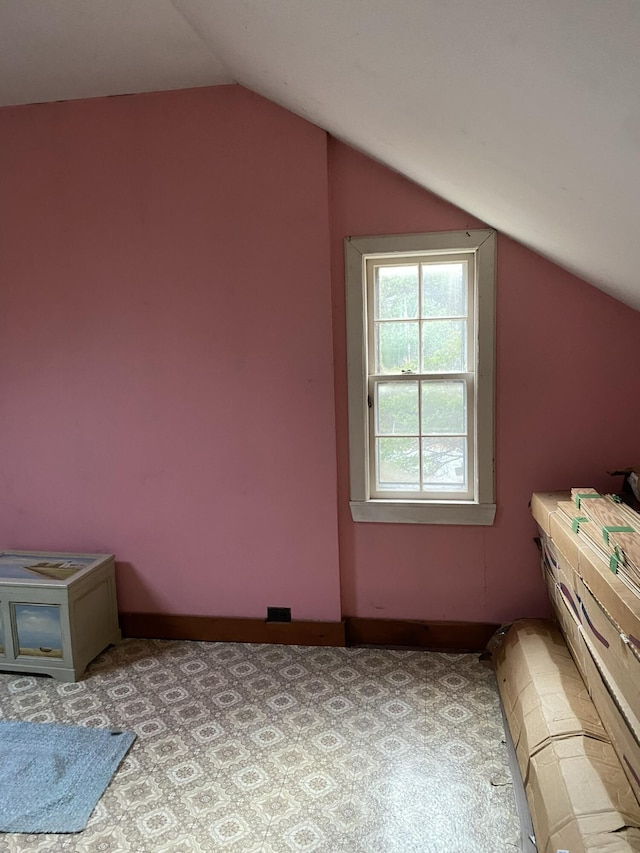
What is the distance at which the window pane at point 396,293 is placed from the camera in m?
2.80

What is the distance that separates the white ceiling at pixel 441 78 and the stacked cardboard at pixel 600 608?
86 centimetres

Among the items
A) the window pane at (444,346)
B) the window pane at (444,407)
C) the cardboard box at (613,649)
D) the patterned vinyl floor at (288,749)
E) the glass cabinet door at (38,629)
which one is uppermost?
the window pane at (444,346)

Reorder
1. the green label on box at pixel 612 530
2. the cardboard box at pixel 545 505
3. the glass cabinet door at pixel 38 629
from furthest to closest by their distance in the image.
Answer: the glass cabinet door at pixel 38 629, the cardboard box at pixel 545 505, the green label on box at pixel 612 530

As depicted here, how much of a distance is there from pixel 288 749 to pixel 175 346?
193 cm

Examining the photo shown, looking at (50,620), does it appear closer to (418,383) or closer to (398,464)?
(398,464)

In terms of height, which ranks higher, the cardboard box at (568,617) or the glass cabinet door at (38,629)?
the cardboard box at (568,617)

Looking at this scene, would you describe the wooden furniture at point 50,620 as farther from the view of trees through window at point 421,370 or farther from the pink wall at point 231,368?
the view of trees through window at point 421,370

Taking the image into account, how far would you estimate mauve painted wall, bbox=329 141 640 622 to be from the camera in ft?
8.50

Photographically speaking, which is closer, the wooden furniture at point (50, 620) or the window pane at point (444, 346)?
the wooden furniture at point (50, 620)

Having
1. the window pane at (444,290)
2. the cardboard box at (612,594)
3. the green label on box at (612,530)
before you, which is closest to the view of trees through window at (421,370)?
the window pane at (444,290)

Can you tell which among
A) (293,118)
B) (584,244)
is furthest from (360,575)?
(293,118)

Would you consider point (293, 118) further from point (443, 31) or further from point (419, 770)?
point (419, 770)

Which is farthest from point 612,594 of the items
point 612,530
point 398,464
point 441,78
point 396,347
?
point 396,347

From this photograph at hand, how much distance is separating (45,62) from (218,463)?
1975mm
